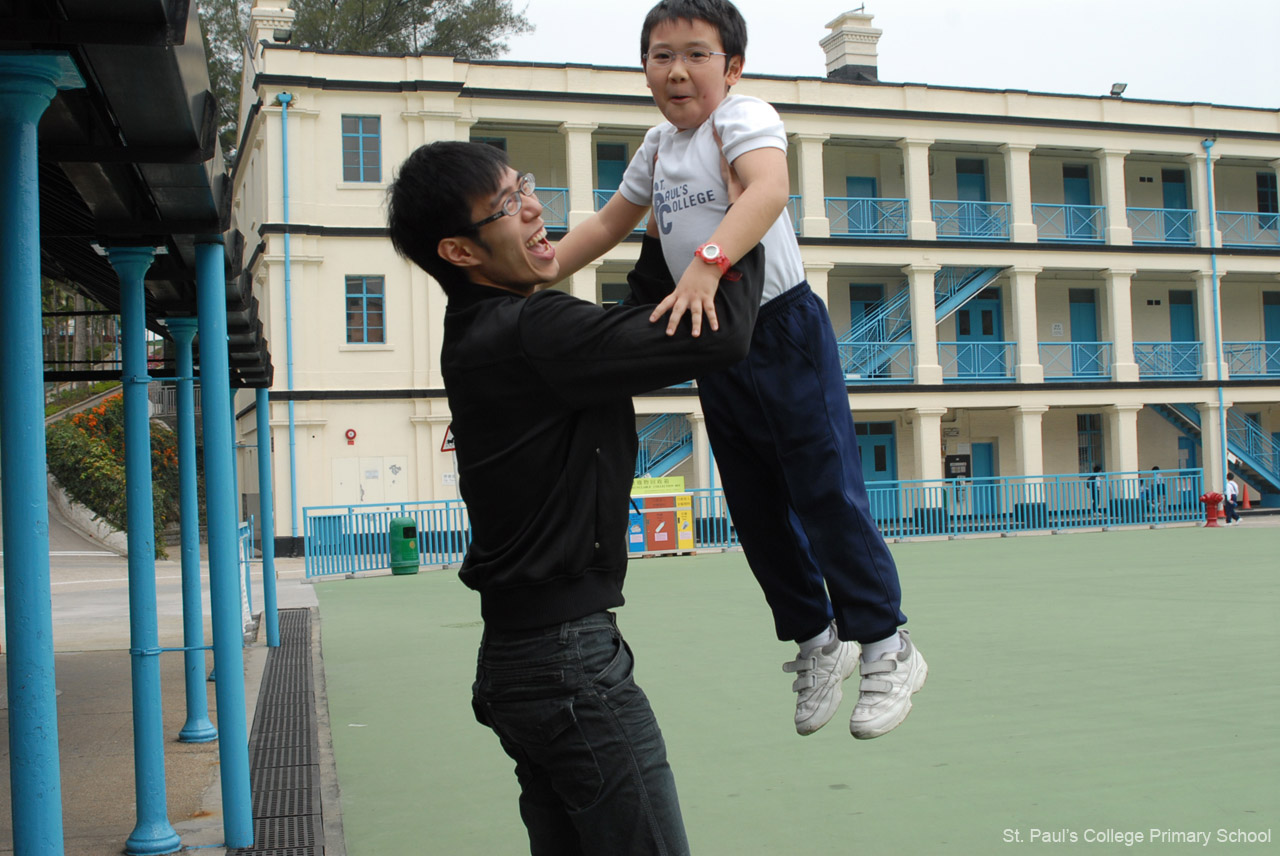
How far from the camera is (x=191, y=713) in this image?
730cm

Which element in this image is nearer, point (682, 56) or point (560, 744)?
point (560, 744)

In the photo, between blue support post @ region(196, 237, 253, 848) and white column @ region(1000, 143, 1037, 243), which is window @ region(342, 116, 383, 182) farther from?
blue support post @ region(196, 237, 253, 848)

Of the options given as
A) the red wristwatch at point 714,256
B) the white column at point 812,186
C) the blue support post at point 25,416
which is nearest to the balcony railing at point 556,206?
the white column at point 812,186

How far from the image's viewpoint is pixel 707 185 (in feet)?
9.04

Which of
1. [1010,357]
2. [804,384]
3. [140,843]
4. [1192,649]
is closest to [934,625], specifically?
[1192,649]

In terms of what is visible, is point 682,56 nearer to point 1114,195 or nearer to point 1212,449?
point 1114,195

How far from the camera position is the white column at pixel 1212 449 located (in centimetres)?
3328

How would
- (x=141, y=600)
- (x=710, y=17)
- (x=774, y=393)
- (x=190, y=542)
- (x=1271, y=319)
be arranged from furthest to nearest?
(x=1271, y=319), (x=190, y=542), (x=141, y=600), (x=774, y=393), (x=710, y=17)

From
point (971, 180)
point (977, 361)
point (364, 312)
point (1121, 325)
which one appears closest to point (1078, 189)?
point (971, 180)

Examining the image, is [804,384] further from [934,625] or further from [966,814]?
[934,625]

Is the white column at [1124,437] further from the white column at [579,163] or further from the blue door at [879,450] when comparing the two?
the white column at [579,163]

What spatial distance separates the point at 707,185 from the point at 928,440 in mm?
29501

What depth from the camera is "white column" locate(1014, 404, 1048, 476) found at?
31.9 m

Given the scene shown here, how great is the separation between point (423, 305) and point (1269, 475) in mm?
23693
